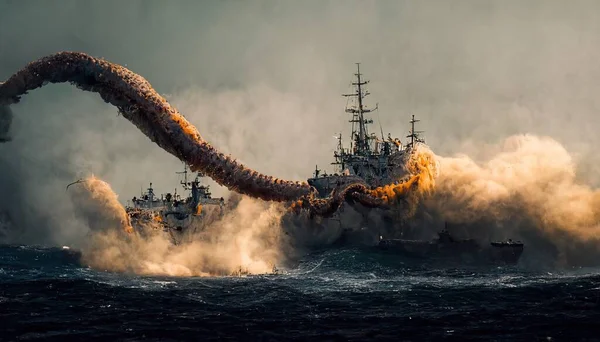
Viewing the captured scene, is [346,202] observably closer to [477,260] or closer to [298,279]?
[477,260]

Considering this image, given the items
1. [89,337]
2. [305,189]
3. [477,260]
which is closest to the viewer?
[89,337]

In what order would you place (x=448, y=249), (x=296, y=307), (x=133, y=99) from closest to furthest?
(x=296, y=307)
(x=133, y=99)
(x=448, y=249)

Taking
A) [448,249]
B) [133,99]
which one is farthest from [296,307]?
[448,249]

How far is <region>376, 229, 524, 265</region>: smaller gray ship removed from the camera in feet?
337

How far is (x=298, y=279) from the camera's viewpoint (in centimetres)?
7575

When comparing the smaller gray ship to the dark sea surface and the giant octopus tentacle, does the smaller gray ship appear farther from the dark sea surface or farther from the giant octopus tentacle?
the giant octopus tentacle

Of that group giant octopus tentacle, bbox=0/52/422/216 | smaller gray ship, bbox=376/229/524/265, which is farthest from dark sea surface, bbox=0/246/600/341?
smaller gray ship, bbox=376/229/524/265

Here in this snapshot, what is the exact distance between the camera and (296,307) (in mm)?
53781

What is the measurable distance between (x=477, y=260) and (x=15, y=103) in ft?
221

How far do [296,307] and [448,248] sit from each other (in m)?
55.9

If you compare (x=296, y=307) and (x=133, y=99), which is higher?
(x=133, y=99)

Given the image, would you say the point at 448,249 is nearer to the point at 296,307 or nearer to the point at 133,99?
the point at 133,99

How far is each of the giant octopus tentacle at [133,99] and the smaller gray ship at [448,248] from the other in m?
33.7

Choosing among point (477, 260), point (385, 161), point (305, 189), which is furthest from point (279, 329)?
point (385, 161)
